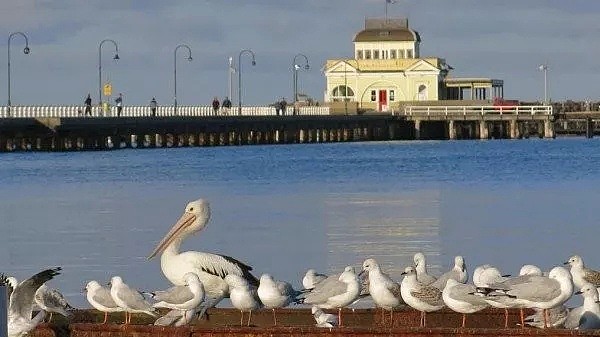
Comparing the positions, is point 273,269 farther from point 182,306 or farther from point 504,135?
point 504,135

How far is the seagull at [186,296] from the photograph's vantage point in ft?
54.8

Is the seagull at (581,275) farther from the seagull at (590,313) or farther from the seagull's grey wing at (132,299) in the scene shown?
the seagull's grey wing at (132,299)

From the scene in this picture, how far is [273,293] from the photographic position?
17438 millimetres

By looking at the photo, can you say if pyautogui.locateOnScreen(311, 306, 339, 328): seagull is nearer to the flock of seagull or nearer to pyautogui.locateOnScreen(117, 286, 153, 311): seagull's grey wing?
the flock of seagull

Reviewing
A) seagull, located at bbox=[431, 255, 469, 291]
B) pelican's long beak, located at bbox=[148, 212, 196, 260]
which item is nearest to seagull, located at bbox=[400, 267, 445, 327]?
seagull, located at bbox=[431, 255, 469, 291]

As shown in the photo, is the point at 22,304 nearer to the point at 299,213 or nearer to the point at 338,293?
the point at 338,293

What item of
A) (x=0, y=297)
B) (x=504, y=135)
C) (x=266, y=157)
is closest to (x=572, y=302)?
(x=0, y=297)

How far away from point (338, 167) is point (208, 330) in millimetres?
58694

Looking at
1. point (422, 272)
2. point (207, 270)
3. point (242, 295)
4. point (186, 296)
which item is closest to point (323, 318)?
point (242, 295)

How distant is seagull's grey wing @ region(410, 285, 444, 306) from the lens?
675 inches

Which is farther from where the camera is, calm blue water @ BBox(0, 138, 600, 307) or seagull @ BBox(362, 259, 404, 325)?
calm blue water @ BBox(0, 138, 600, 307)

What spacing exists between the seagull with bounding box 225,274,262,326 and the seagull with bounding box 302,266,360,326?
0.57 meters

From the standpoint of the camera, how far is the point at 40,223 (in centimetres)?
3756

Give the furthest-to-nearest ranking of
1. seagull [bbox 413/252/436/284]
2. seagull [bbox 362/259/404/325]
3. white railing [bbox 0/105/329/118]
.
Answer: white railing [bbox 0/105/329/118] → seagull [bbox 413/252/436/284] → seagull [bbox 362/259/404/325]
